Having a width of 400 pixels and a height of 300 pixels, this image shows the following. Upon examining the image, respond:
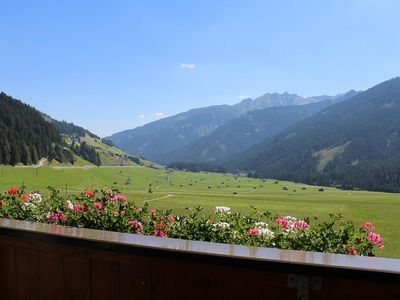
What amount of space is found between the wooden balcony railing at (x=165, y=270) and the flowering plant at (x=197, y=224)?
2.45 metres

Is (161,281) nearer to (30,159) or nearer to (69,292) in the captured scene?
(69,292)

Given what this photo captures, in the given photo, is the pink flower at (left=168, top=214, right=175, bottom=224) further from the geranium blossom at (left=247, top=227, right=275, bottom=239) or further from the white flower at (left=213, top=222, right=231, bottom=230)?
the geranium blossom at (left=247, top=227, right=275, bottom=239)

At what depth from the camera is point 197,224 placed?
20.2 ft

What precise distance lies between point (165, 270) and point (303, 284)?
1.00 m

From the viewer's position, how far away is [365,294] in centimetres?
270

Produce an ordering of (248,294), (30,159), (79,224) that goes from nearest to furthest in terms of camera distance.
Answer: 1. (248,294)
2. (79,224)
3. (30,159)

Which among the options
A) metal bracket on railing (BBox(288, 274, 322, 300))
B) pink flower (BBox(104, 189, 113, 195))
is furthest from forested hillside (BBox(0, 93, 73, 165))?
metal bracket on railing (BBox(288, 274, 322, 300))

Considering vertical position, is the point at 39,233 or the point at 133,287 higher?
the point at 39,233

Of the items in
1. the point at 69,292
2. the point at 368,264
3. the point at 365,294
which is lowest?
the point at 69,292

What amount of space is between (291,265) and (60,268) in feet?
6.62

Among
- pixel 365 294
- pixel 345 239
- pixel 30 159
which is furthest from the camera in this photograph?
pixel 30 159

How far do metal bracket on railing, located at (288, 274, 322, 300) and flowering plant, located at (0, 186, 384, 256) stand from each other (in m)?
2.61

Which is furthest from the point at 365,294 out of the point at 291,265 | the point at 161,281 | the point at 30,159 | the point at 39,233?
the point at 30,159

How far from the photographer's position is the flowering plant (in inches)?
222
